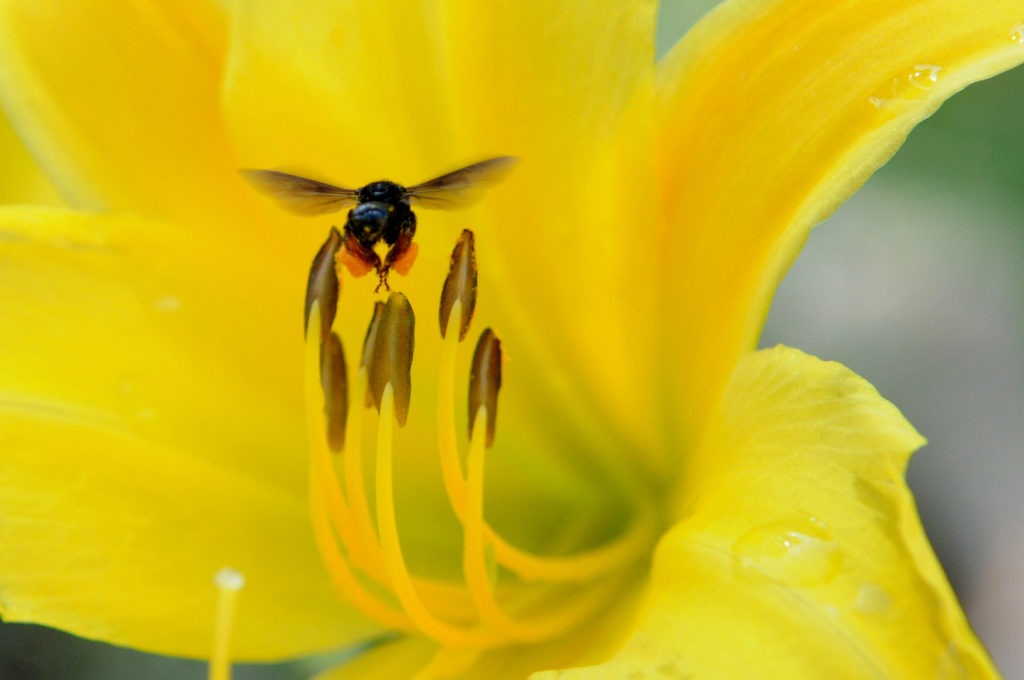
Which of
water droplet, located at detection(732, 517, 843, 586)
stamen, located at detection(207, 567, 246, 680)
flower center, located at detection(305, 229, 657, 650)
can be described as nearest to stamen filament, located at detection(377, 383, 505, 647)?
flower center, located at detection(305, 229, 657, 650)

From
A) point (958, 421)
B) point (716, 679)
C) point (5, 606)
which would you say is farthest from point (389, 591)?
point (958, 421)

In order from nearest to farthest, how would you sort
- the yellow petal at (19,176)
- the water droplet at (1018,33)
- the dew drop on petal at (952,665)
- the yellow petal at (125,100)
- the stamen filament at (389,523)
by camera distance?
1. the dew drop on petal at (952,665)
2. the water droplet at (1018,33)
3. the stamen filament at (389,523)
4. the yellow petal at (125,100)
5. the yellow petal at (19,176)

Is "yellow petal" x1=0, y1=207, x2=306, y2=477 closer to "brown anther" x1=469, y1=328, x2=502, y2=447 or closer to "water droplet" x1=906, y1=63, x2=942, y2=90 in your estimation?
"brown anther" x1=469, y1=328, x2=502, y2=447

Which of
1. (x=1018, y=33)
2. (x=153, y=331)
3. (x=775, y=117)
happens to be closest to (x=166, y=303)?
(x=153, y=331)

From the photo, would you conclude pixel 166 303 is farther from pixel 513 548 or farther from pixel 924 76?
pixel 924 76

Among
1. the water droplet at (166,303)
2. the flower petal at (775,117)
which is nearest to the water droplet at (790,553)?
the flower petal at (775,117)

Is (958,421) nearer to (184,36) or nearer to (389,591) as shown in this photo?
(389,591)

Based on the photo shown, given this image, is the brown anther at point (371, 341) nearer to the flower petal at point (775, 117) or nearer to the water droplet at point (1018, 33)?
the flower petal at point (775, 117)
